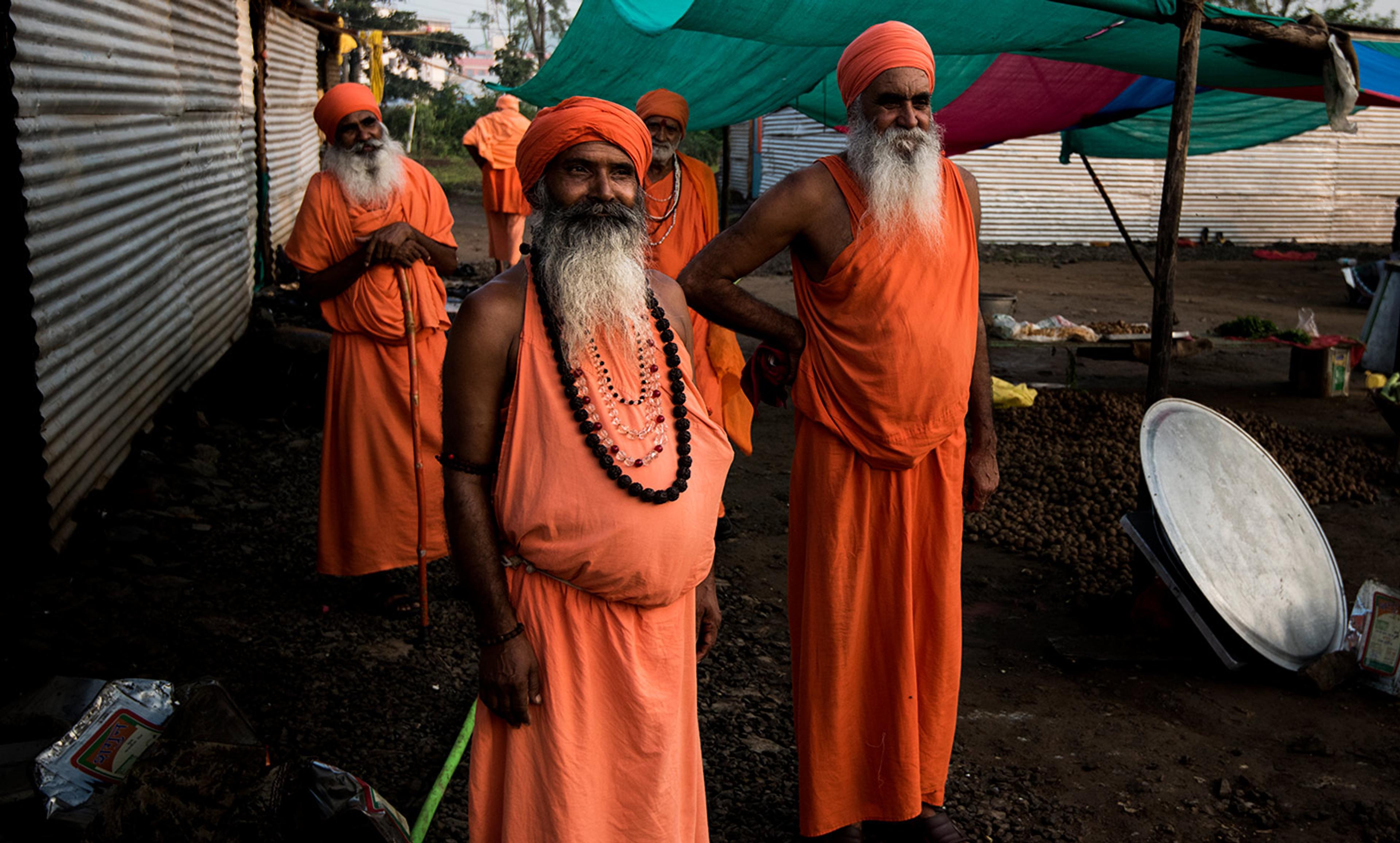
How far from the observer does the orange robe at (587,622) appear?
6.61ft

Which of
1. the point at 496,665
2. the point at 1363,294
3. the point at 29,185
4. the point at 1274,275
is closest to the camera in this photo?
the point at 496,665

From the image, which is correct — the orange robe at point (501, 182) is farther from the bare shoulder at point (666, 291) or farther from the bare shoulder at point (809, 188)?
the bare shoulder at point (666, 291)

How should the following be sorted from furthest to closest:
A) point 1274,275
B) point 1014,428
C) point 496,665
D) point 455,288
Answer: point 1274,275, point 455,288, point 1014,428, point 496,665

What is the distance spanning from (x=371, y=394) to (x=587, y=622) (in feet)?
8.83

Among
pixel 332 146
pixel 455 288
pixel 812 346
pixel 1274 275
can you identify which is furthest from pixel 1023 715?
pixel 1274 275

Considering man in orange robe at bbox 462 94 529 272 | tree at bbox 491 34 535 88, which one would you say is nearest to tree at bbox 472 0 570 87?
tree at bbox 491 34 535 88

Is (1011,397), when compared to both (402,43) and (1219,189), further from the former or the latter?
(402,43)

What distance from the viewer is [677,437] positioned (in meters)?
2.14

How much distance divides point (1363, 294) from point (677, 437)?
14.3m

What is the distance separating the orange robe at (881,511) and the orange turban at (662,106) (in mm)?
2605

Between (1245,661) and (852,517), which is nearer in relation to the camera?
(852,517)

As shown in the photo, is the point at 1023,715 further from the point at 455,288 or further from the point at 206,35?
the point at 455,288

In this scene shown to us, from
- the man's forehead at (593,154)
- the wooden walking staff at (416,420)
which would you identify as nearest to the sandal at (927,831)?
the man's forehead at (593,154)

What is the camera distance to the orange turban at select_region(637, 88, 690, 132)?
17.6 ft
